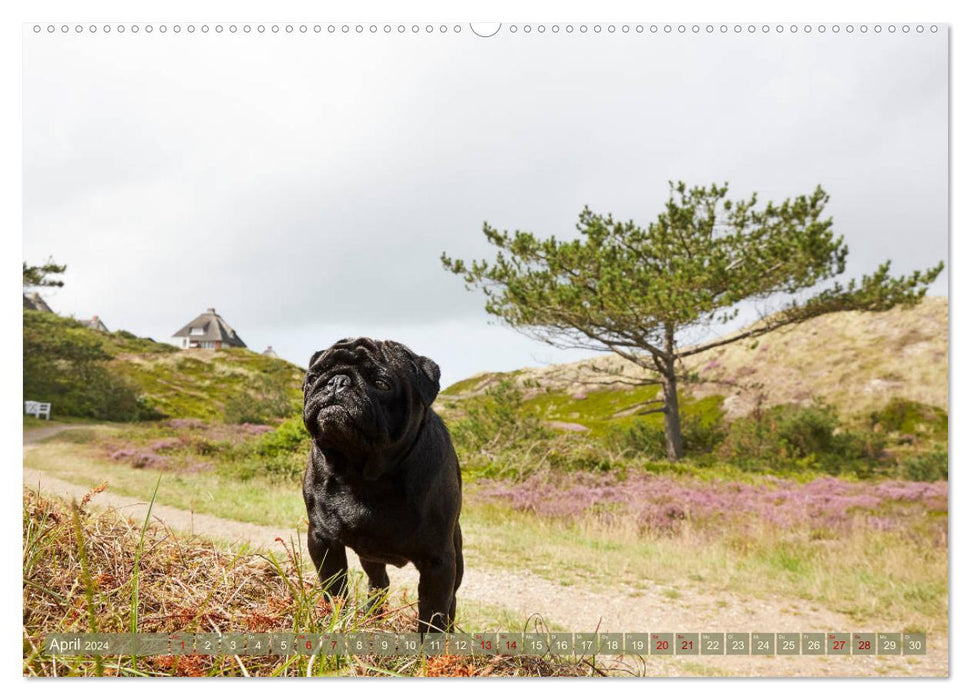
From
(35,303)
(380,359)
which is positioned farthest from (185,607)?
(35,303)

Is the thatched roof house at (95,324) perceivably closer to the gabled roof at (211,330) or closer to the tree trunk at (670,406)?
the gabled roof at (211,330)

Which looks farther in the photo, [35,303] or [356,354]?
[35,303]

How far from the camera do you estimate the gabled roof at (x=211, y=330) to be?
15.4ft

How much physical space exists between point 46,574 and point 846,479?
37.7 ft

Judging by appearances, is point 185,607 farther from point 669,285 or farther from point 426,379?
point 669,285

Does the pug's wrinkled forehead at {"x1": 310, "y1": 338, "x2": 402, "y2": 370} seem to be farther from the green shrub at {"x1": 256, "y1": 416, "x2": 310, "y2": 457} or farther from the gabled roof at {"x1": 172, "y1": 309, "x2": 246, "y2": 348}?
the green shrub at {"x1": 256, "y1": 416, "x2": 310, "y2": 457}

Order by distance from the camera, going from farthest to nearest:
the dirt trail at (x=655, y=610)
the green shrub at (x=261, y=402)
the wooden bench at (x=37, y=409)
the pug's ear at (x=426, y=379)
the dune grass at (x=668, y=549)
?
1. the green shrub at (x=261, y=402)
2. the dune grass at (x=668, y=549)
3. the wooden bench at (x=37, y=409)
4. the dirt trail at (x=655, y=610)
5. the pug's ear at (x=426, y=379)

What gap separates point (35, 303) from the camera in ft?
14.5

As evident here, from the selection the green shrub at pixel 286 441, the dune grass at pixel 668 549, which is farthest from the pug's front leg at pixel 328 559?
the green shrub at pixel 286 441

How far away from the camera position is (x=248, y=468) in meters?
8.16

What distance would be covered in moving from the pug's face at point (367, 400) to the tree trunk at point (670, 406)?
38.1 feet

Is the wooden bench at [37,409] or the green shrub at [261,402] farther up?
the green shrub at [261,402]

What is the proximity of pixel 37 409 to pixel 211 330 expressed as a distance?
140cm

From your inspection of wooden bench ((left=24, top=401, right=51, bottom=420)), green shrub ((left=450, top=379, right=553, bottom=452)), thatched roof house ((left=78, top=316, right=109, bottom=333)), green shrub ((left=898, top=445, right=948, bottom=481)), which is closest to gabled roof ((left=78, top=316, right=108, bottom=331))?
thatched roof house ((left=78, top=316, right=109, bottom=333))
